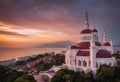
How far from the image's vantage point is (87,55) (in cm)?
3653

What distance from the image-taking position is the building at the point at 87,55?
34.8 m

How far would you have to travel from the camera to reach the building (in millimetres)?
34844

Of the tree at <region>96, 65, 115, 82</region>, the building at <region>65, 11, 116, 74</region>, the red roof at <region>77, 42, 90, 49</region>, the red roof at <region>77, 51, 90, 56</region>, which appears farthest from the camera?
the red roof at <region>77, 42, 90, 49</region>

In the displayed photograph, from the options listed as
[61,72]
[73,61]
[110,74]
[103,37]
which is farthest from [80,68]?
[103,37]

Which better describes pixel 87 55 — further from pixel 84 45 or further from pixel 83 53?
pixel 84 45

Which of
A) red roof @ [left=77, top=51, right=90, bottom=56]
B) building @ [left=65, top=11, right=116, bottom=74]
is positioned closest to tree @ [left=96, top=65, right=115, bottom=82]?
building @ [left=65, top=11, right=116, bottom=74]

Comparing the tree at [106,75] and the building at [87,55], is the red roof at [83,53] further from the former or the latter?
the tree at [106,75]

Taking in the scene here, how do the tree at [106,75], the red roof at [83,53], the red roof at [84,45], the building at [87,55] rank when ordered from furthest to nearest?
the red roof at [84,45] → the red roof at [83,53] → the building at [87,55] → the tree at [106,75]

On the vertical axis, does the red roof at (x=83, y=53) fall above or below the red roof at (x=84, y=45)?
below

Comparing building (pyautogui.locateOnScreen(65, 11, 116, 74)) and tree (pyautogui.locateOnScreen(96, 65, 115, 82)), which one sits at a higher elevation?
building (pyautogui.locateOnScreen(65, 11, 116, 74))

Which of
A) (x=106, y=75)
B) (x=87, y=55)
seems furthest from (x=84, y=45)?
(x=106, y=75)

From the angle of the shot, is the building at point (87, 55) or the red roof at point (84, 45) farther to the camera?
the red roof at point (84, 45)

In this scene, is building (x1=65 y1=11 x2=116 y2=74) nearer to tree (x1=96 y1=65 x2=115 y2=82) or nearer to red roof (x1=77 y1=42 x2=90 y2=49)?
red roof (x1=77 y1=42 x2=90 y2=49)

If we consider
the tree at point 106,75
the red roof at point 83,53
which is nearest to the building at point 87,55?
the red roof at point 83,53
